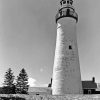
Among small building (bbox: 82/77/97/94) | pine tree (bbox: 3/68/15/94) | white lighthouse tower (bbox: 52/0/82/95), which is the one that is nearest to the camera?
white lighthouse tower (bbox: 52/0/82/95)

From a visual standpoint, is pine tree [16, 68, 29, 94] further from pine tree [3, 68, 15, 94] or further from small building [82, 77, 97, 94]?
small building [82, 77, 97, 94]

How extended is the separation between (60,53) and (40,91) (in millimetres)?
9036

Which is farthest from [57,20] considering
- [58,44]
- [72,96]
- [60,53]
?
[72,96]

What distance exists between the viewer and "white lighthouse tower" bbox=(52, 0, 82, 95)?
910 inches

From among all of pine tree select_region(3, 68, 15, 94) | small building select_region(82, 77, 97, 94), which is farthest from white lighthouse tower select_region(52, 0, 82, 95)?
pine tree select_region(3, 68, 15, 94)

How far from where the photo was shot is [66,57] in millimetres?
24109

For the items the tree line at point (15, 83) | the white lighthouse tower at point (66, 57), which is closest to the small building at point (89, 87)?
the white lighthouse tower at point (66, 57)

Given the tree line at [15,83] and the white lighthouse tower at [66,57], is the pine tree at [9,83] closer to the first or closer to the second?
the tree line at [15,83]

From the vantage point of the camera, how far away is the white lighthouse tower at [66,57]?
910 inches

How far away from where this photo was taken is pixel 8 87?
43875 millimetres

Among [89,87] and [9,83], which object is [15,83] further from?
[89,87]

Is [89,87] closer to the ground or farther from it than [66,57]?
closer to the ground

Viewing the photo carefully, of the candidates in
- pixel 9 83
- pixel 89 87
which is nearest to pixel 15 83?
pixel 9 83

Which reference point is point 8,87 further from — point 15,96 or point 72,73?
point 15,96
